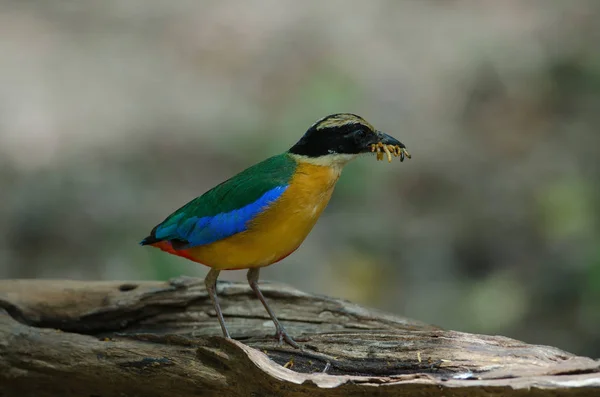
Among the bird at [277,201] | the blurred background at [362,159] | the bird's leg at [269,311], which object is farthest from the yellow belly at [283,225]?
the blurred background at [362,159]

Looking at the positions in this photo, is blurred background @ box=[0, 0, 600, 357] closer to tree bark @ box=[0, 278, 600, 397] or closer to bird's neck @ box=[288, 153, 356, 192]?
tree bark @ box=[0, 278, 600, 397]

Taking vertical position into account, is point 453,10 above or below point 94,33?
above

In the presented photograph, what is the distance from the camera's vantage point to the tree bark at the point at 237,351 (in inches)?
156

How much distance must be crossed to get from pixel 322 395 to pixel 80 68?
918cm

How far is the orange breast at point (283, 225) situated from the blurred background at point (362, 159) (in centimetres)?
393

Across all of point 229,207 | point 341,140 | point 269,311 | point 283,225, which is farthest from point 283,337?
point 341,140

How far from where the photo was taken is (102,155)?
34.7 feet

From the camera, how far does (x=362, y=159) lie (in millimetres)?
10352

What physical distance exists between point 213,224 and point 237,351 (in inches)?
37.9

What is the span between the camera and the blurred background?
30.3ft

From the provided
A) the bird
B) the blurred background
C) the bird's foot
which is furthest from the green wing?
the blurred background

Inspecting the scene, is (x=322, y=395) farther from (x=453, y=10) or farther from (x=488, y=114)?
(x=453, y=10)

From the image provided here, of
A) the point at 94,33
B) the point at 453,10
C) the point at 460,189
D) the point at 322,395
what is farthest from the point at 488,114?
the point at 322,395

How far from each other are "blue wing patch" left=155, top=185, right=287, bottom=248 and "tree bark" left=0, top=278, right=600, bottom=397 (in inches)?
24.7
